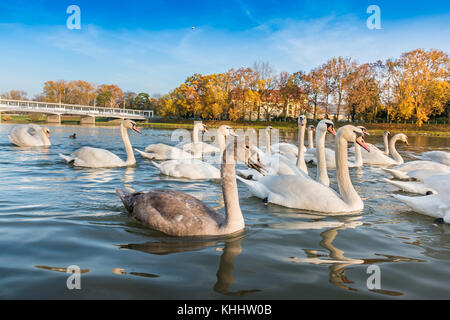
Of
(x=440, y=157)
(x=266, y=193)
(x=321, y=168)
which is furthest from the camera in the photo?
(x=440, y=157)

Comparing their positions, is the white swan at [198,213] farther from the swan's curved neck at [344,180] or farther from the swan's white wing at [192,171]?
the swan's white wing at [192,171]

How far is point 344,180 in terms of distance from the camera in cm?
598

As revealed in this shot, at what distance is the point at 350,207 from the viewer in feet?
18.9

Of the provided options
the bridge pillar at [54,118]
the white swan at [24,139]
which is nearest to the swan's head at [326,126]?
the white swan at [24,139]

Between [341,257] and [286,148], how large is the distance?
1150cm

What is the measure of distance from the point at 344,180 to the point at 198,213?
288 centimetres

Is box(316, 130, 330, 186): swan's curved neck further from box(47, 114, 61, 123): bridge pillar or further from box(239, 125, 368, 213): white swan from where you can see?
box(47, 114, 61, 123): bridge pillar

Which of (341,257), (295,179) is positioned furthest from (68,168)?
(341,257)

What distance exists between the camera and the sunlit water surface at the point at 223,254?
3090mm

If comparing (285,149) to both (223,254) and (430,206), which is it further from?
(223,254)

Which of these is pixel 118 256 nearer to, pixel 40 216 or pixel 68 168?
pixel 40 216

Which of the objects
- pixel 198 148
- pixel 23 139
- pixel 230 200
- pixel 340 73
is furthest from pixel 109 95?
pixel 230 200

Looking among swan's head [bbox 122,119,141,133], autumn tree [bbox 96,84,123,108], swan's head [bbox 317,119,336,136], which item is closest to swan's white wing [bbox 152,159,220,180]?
swan's head [bbox 317,119,336,136]
